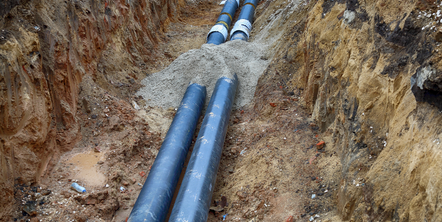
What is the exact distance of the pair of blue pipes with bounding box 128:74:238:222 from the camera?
5164 mm

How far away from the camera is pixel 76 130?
6.79m

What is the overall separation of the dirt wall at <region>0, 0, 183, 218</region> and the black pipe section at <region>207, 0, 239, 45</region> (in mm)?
3781

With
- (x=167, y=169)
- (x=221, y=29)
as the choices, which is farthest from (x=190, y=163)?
(x=221, y=29)

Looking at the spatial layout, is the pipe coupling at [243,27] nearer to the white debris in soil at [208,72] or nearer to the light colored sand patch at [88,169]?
the white debris in soil at [208,72]

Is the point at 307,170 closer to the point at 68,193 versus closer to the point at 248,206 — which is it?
the point at 248,206

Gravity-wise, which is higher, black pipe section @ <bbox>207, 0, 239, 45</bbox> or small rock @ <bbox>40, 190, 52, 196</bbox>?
black pipe section @ <bbox>207, 0, 239, 45</bbox>

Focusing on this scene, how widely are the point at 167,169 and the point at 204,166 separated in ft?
2.38

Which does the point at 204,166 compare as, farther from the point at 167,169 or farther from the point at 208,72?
the point at 208,72

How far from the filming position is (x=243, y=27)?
12188mm

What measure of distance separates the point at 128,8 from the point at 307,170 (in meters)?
8.08

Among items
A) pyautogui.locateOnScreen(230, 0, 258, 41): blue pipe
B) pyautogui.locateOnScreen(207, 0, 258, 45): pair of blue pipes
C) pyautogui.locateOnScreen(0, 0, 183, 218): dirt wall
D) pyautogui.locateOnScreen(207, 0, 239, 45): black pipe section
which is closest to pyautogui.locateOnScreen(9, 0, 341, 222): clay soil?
pyautogui.locateOnScreen(0, 0, 183, 218): dirt wall

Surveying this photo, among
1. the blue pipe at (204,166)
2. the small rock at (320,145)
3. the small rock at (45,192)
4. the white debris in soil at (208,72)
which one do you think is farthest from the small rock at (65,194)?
the small rock at (320,145)

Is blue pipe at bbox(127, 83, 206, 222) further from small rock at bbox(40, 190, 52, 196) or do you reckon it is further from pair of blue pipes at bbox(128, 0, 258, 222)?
small rock at bbox(40, 190, 52, 196)

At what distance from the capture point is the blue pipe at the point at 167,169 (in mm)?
5235
